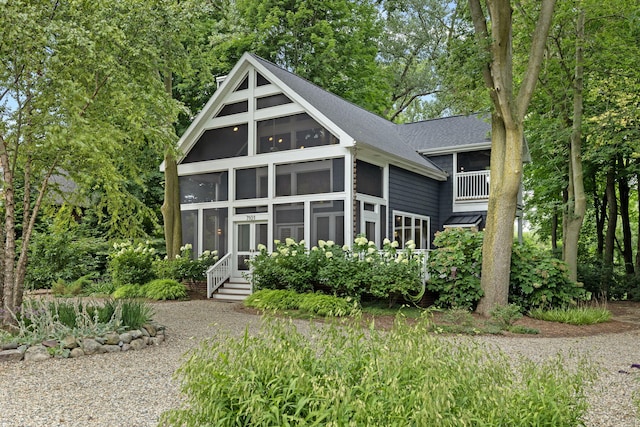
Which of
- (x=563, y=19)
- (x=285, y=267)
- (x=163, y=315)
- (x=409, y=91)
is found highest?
(x=409, y=91)

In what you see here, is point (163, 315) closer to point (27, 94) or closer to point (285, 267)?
point (285, 267)

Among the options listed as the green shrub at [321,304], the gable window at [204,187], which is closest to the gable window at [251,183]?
the gable window at [204,187]

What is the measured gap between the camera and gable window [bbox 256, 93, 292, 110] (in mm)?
13328

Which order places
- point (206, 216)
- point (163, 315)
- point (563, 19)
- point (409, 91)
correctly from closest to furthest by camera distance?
point (163, 315) < point (563, 19) < point (206, 216) < point (409, 91)

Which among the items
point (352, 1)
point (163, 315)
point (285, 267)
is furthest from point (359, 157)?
point (352, 1)

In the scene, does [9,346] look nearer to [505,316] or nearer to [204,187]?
[505,316]

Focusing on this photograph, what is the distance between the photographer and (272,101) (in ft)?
44.4

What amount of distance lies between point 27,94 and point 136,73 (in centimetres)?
171

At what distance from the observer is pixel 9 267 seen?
6824 millimetres

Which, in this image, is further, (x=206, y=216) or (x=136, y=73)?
(x=206, y=216)

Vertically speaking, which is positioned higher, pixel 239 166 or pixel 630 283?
pixel 239 166

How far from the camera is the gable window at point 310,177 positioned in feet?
40.1

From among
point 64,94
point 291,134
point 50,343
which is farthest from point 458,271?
point 64,94

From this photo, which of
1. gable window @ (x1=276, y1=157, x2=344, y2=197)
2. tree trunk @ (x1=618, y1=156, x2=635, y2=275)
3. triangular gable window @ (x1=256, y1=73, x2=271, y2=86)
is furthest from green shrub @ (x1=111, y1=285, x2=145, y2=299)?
tree trunk @ (x1=618, y1=156, x2=635, y2=275)
